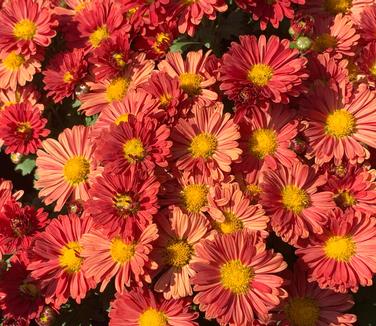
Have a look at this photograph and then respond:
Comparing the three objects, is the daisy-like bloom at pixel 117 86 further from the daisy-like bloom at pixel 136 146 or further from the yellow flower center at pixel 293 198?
the yellow flower center at pixel 293 198

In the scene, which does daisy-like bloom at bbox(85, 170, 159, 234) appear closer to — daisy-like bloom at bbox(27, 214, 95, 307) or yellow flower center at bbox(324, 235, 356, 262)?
daisy-like bloom at bbox(27, 214, 95, 307)

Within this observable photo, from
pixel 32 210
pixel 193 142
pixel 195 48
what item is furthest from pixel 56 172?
pixel 195 48

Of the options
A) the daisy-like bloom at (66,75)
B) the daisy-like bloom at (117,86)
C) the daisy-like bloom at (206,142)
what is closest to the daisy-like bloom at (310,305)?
the daisy-like bloom at (206,142)

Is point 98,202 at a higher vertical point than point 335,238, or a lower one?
lower

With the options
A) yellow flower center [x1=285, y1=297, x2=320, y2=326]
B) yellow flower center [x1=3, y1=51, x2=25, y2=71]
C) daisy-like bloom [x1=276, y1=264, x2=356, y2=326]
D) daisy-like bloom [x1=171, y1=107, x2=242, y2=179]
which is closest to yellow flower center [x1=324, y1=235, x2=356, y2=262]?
daisy-like bloom [x1=276, y1=264, x2=356, y2=326]

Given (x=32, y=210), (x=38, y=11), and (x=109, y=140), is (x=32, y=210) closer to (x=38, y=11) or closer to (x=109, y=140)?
(x=109, y=140)

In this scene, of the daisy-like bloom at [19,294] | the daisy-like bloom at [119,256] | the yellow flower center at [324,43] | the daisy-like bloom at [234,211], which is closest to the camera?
the daisy-like bloom at [119,256]
